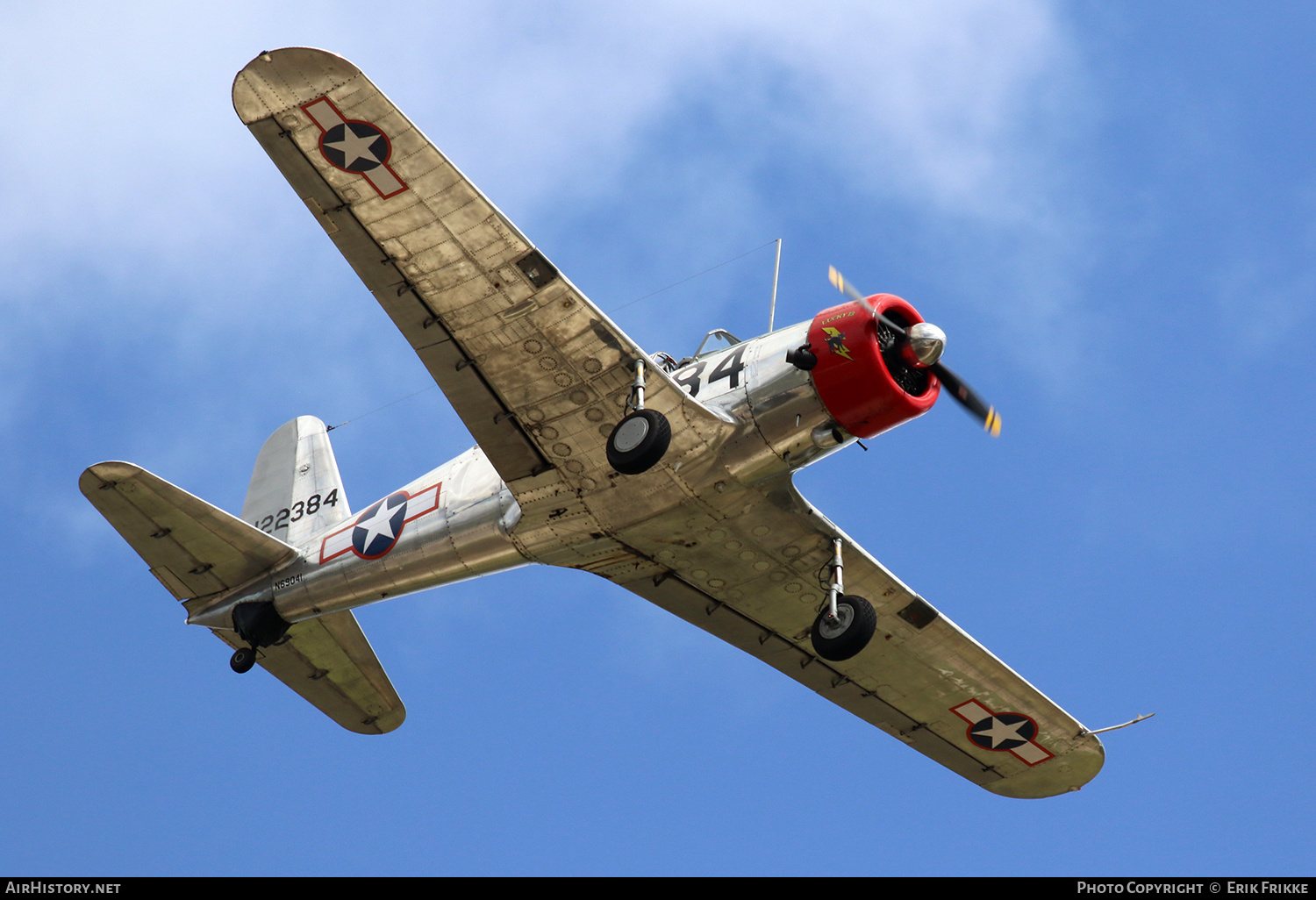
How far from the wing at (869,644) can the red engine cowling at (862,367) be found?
139 cm

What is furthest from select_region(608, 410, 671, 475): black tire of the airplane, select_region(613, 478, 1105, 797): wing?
select_region(613, 478, 1105, 797): wing

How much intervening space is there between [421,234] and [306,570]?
4908 mm

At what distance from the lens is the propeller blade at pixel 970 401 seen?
13242 mm

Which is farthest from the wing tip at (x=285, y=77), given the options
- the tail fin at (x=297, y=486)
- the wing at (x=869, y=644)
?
the tail fin at (x=297, y=486)

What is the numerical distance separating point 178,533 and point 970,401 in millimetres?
8536

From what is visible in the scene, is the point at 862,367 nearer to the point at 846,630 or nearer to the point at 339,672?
the point at 846,630

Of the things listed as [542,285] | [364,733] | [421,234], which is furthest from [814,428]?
[364,733]

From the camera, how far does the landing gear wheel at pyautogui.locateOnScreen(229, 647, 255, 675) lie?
1550 cm

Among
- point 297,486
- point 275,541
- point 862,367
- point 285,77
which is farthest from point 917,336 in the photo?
point 297,486

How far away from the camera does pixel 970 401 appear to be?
43.6ft

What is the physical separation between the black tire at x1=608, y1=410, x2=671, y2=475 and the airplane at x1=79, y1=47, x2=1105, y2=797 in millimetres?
23

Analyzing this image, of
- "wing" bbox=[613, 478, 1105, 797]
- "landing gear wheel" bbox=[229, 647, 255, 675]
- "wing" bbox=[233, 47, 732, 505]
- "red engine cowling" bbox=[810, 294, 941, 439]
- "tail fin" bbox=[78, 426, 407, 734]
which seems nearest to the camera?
"wing" bbox=[233, 47, 732, 505]

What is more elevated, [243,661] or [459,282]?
[459,282]

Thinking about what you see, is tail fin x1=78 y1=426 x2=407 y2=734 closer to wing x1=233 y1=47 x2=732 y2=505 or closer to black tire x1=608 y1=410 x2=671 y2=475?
wing x1=233 y1=47 x2=732 y2=505
